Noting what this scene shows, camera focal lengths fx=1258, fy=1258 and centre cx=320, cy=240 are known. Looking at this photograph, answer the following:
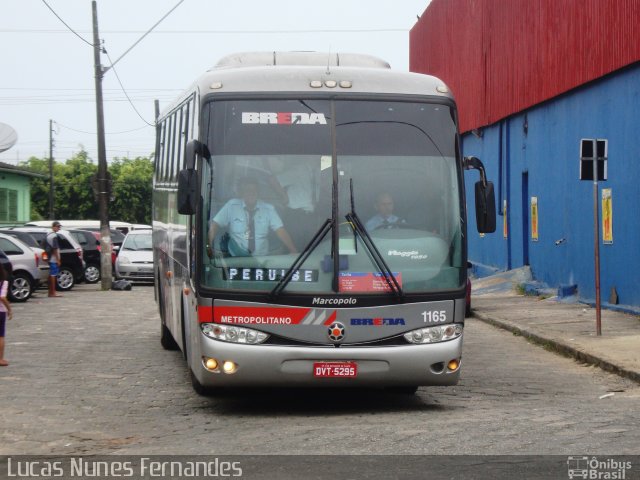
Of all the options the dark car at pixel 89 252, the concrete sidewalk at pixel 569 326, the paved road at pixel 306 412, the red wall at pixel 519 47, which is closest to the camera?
the paved road at pixel 306 412

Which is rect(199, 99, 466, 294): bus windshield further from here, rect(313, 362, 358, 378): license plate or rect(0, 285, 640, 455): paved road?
rect(0, 285, 640, 455): paved road

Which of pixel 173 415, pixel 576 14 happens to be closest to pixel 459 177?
pixel 173 415

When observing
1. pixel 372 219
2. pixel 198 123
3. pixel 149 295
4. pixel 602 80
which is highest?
pixel 602 80

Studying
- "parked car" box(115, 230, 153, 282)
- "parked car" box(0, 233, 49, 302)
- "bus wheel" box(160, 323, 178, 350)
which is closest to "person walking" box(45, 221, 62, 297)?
"parked car" box(0, 233, 49, 302)

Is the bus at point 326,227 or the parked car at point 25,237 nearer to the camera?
the bus at point 326,227

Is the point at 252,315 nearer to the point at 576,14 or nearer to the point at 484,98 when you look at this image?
the point at 576,14

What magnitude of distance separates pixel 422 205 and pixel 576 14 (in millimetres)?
14935

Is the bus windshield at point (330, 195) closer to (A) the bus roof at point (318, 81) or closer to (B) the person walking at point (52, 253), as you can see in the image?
(A) the bus roof at point (318, 81)

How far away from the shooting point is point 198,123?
1098 cm

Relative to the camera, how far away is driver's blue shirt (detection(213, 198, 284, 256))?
10.6m

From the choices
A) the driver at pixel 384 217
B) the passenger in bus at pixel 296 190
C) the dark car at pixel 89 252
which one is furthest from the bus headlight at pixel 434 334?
the dark car at pixel 89 252

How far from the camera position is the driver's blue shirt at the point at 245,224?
10.6 metres

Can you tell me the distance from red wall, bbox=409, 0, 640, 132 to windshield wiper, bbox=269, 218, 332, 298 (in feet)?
37.2

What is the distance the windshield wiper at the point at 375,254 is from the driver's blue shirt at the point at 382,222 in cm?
7
